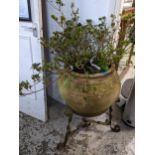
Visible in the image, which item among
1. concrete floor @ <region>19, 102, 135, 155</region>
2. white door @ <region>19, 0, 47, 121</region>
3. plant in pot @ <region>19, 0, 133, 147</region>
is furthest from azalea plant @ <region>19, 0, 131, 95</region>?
concrete floor @ <region>19, 102, 135, 155</region>

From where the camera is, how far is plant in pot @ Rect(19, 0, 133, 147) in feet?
4.52

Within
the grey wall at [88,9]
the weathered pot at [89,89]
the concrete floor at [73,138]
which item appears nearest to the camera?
the weathered pot at [89,89]

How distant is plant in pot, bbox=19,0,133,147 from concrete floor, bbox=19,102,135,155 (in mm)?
361

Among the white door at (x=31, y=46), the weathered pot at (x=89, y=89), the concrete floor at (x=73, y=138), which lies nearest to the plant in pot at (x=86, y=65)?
the weathered pot at (x=89, y=89)

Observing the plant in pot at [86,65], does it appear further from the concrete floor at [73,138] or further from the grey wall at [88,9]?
the concrete floor at [73,138]

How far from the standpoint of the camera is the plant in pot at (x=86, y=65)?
1377 millimetres

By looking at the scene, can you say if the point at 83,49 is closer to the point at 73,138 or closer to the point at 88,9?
the point at 88,9

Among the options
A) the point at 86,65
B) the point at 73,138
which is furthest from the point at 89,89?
the point at 73,138

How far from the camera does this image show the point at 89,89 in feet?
4.48

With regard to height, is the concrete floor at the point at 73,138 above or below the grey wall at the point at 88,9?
below

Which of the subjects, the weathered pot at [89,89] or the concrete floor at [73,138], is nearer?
the weathered pot at [89,89]
